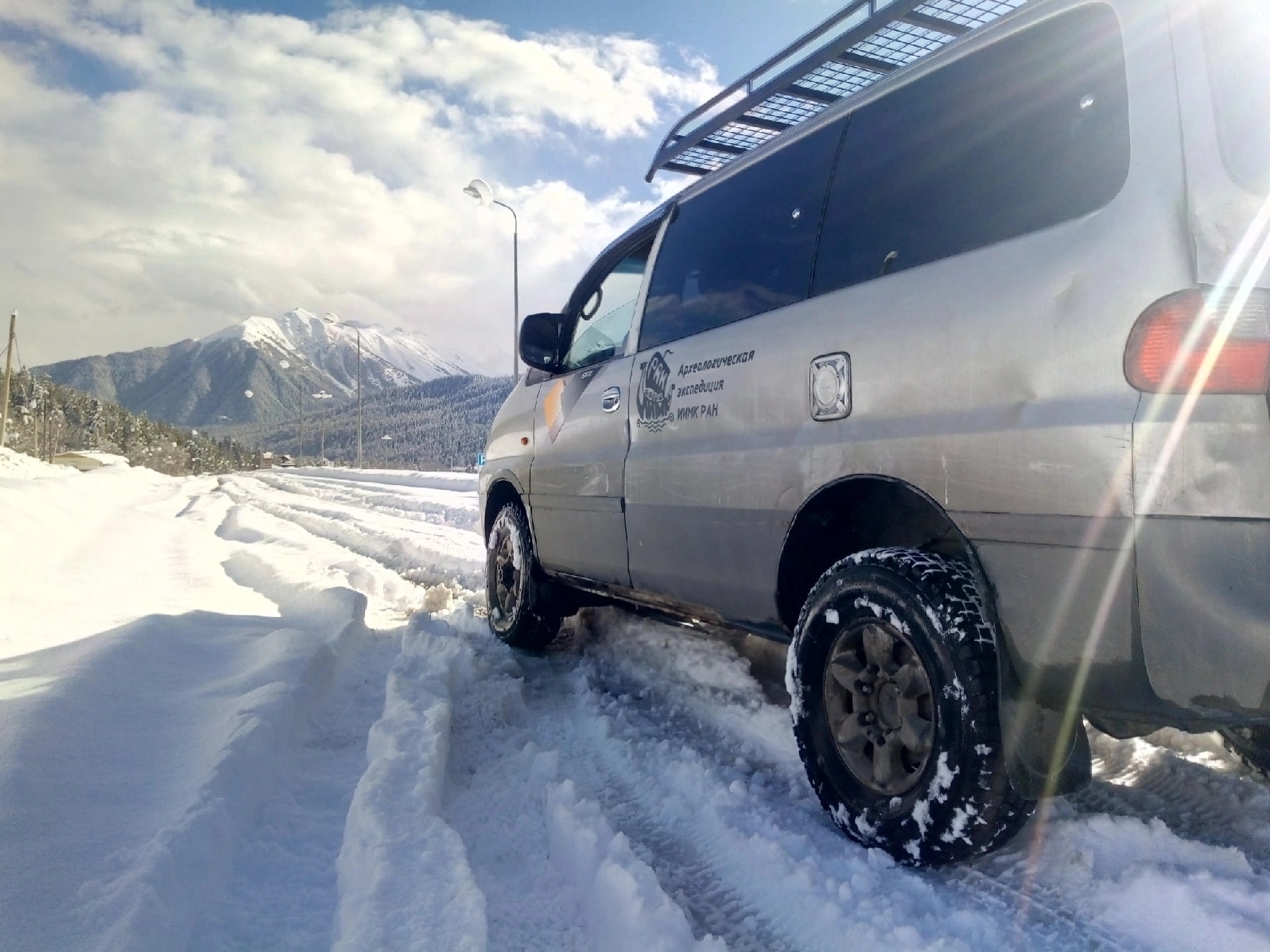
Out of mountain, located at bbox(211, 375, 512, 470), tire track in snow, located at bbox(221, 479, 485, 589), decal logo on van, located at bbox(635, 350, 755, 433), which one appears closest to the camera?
decal logo on van, located at bbox(635, 350, 755, 433)

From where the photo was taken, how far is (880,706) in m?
2.19

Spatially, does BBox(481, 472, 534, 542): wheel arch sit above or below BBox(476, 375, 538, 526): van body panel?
below

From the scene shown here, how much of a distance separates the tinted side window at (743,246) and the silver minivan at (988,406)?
2 centimetres

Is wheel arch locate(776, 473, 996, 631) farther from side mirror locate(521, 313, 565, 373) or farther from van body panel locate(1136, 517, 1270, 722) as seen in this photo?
side mirror locate(521, 313, 565, 373)

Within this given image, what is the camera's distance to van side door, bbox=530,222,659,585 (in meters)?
3.61

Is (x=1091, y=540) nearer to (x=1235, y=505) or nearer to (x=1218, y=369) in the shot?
(x=1235, y=505)

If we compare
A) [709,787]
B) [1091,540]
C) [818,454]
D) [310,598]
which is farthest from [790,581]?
[310,598]

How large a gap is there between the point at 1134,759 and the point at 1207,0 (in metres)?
2.17

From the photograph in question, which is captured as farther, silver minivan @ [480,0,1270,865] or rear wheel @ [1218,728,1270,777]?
rear wheel @ [1218,728,1270,777]

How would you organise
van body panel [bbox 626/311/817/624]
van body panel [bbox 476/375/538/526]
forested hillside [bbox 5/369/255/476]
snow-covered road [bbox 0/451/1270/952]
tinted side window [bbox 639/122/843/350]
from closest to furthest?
snow-covered road [bbox 0/451/1270/952] < van body panel [bbox 626/311/817/624] < tinted side window [bbox 639/122/843/350] < van body panel [bbox 476/375/538/526] < forested hillside [bbox 5/369/255/476]

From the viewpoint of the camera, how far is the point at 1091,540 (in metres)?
1.72

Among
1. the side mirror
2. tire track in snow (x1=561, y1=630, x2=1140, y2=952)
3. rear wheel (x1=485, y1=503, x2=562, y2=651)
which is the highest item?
the side mirror

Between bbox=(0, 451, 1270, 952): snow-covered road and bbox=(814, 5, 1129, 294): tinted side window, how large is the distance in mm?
1608

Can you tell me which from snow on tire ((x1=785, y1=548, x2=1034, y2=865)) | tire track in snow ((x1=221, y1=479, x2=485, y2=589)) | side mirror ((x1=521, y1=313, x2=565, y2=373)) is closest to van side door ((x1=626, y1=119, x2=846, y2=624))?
snow on tire ((x1=785, y1=548, x2=1034, y2=865))
